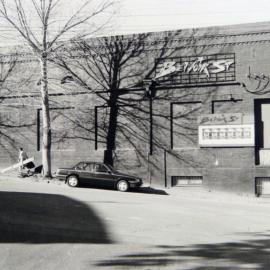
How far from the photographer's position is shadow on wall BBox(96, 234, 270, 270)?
912 centimetres

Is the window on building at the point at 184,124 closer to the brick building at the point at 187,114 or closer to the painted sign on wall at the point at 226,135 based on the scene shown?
the brick building at the point at 187,114

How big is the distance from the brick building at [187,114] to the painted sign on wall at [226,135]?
0.05m

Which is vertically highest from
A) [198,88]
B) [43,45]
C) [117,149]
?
[43,45]

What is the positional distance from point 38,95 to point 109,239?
19504 mm

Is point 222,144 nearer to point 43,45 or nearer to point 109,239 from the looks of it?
point 43,45

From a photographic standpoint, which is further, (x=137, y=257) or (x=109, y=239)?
(x=109, y=239)

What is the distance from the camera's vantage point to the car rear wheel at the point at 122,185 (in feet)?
77.7

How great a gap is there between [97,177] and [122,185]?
1208 mm

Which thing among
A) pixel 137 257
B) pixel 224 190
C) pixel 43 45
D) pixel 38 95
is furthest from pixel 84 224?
pixel 38 95

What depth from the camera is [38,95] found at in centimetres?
3002

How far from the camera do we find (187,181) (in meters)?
27.0

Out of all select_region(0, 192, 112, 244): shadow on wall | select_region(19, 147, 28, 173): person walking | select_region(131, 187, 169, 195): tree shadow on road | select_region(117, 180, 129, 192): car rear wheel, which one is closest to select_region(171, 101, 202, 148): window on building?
select_region(131, 187, 169, 195): tree shadow on road

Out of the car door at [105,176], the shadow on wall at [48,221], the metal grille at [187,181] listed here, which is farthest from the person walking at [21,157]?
the shadow on wall at [48,221]

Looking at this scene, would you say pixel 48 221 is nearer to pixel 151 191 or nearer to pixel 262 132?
pixel 151 191
